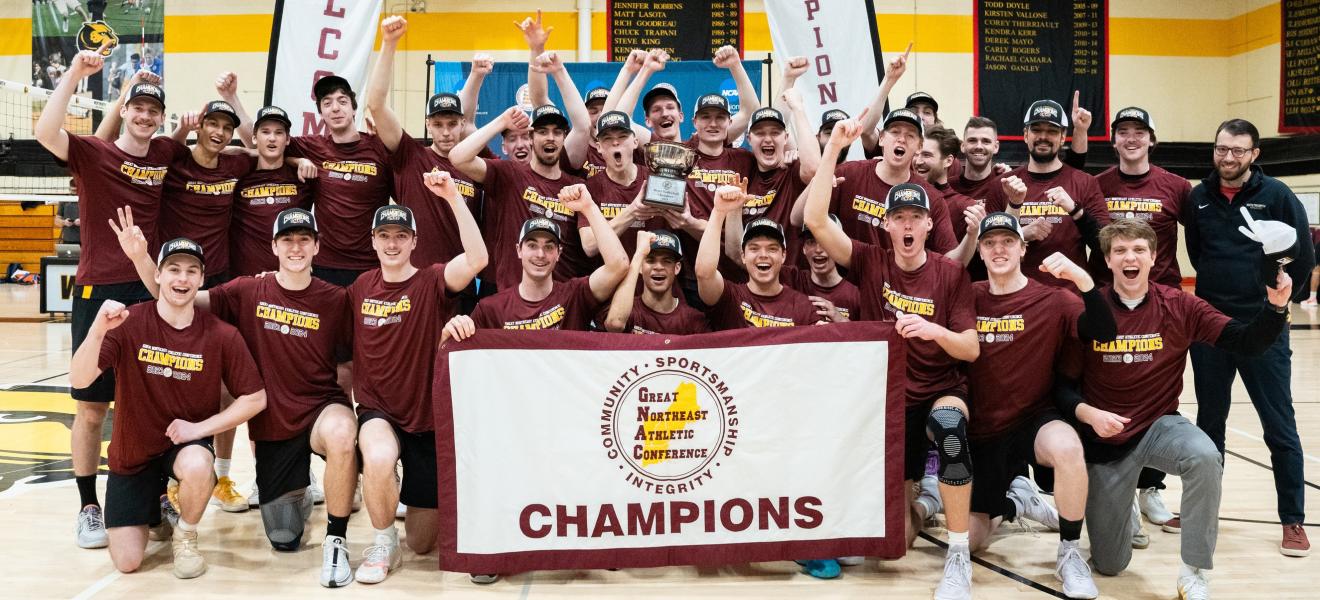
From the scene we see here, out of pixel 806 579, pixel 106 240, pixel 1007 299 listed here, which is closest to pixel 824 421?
pixel 806 579

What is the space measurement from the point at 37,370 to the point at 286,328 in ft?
29.6

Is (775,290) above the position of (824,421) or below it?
above

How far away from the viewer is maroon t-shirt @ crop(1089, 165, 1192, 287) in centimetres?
663

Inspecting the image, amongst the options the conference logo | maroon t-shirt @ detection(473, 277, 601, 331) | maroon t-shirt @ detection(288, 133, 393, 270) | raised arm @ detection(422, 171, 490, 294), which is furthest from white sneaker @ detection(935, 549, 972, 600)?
maroon t-shirt @ detection(288, 133, 393, 270)

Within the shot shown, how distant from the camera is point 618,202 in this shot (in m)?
6.59

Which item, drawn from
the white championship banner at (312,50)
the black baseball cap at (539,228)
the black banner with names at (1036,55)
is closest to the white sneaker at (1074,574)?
the black baseball cap at (539,228)

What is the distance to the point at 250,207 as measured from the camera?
683 centimetres

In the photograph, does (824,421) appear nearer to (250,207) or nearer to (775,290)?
(775,290)

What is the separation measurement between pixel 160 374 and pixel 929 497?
16.3 feet

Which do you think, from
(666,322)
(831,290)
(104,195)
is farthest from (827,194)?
(104,195)

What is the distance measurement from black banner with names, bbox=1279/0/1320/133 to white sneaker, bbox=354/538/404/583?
21.5m

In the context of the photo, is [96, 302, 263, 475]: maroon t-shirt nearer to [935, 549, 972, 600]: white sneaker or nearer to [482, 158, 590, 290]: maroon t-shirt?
[482, 158, 590, 290]: maroon t-shirt

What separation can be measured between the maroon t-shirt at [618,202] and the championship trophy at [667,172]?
0.62 m

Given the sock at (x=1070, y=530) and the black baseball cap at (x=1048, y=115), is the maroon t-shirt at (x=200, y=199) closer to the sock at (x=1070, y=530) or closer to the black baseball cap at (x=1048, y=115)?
the black baseball cap at (x=1048, y=115)
